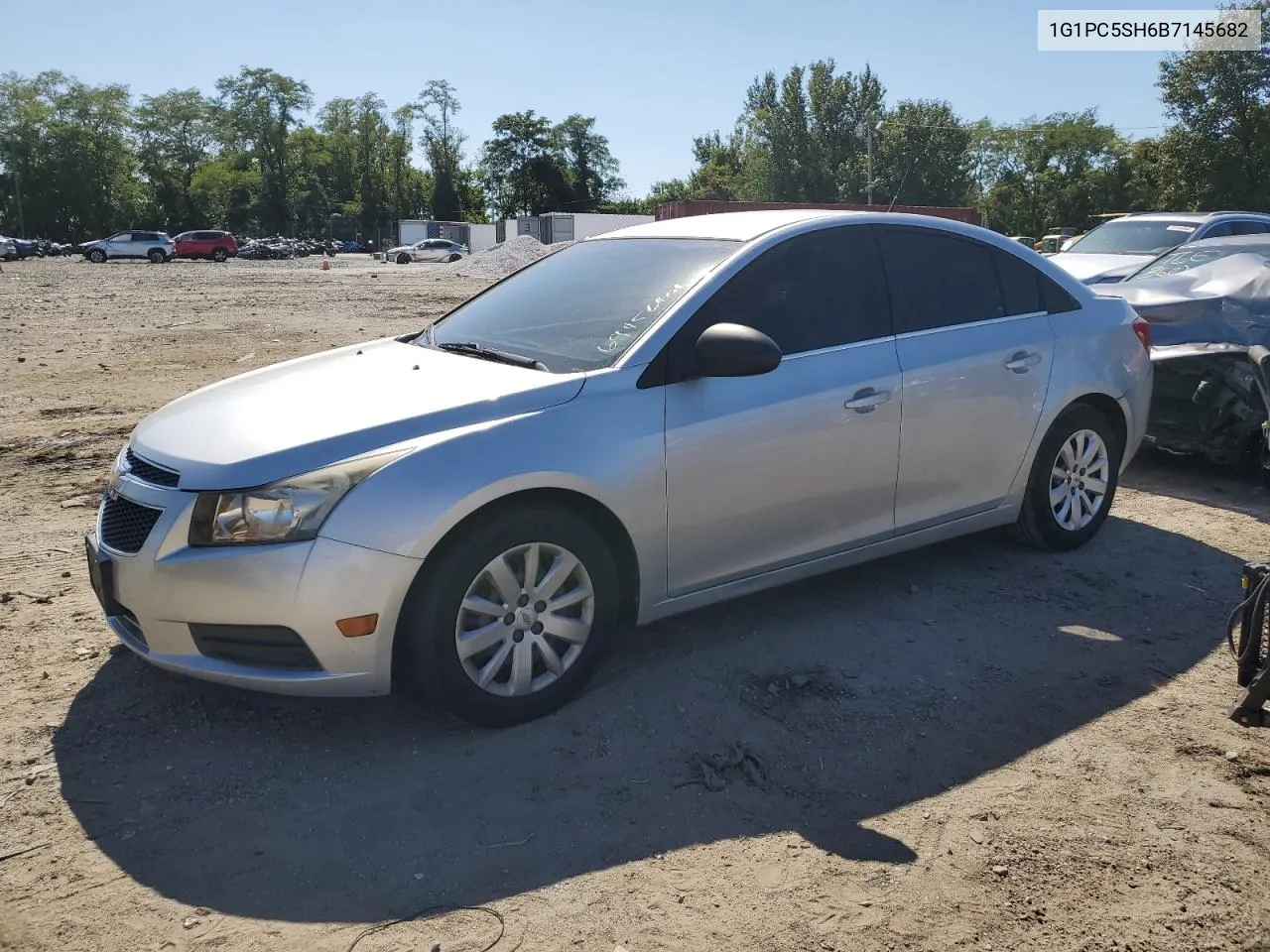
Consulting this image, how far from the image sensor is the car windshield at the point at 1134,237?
548 inches

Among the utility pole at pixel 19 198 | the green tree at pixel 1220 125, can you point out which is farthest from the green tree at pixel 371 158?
the green tree at pixel 1220 125

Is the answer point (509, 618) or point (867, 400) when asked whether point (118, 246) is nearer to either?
point (867, 400)

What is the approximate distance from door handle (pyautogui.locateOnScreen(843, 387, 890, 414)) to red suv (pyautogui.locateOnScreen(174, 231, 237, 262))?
203 feet

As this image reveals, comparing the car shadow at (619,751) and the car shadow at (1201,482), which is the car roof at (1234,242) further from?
the car shadow at (619,751)

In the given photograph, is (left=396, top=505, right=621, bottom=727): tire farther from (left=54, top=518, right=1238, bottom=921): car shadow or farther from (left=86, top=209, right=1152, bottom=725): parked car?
(left=54, top=518, right=1238, bottom=921): car shadow

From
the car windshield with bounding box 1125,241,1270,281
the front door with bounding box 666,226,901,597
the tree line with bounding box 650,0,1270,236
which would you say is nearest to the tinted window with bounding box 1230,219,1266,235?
the car windshield with bounding box 1125,241,1270,281

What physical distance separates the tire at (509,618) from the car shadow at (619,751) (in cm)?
16

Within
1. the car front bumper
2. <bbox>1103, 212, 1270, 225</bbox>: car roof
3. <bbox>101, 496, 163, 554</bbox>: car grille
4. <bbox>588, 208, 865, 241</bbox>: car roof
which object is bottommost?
the car front bumper

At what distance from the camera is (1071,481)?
216 inches

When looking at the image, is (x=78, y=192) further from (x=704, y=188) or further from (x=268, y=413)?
(x=268, y=413)

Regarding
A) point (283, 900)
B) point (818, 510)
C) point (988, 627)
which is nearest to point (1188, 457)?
point (988, 627)

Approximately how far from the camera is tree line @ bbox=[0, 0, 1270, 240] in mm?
42406

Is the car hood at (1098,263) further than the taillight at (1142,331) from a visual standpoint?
Yes

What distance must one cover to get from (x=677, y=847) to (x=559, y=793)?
45 centimetres
